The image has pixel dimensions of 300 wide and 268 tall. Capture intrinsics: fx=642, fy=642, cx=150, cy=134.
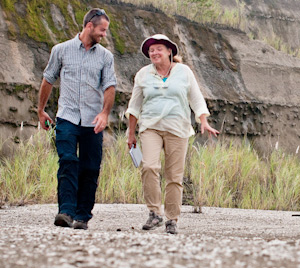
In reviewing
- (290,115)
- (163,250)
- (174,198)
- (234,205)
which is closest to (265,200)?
(234,205)

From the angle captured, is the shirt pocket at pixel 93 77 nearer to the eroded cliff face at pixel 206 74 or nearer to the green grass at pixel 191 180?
the green grass at pixel 191 180

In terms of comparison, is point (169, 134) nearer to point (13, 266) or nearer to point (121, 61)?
point (13, 266)

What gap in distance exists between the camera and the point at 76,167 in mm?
5598

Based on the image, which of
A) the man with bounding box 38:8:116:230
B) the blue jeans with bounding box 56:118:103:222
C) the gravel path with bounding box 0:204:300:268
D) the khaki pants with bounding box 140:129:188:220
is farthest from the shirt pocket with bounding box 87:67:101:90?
the gravel path with bounding box 0:204:300:268

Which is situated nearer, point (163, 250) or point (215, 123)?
point (163, 250)

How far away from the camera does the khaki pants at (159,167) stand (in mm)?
5527

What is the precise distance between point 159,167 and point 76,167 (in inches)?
28.5

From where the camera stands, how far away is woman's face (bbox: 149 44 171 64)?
5715mm

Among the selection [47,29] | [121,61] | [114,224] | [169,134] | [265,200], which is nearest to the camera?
[169,134]

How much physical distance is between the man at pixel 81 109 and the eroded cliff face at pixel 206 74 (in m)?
5.99

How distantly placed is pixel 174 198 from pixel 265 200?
4.79m

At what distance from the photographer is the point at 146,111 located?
5.63 metres

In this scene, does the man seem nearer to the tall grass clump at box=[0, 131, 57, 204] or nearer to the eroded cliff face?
the tall grass clump at box=[0, 131, 57, 204]

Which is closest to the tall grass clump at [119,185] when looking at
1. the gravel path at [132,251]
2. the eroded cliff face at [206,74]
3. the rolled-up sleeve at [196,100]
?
the eroded cliff face at [206,74]
